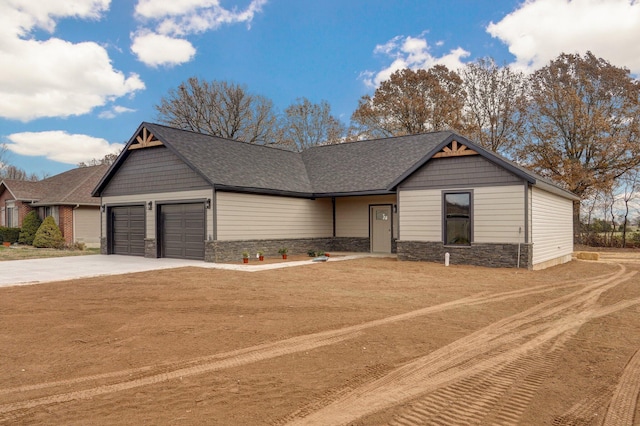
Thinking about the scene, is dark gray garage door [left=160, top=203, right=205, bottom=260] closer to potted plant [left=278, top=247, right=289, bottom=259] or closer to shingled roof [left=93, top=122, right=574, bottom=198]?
shingled roof [left=93, top=122, right=574, bottom=198]

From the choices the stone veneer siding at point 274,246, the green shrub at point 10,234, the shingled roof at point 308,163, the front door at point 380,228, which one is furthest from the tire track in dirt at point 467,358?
the green shrub at point 10,234

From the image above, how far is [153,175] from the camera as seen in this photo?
58.6 ft

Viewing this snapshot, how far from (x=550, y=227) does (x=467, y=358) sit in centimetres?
1316

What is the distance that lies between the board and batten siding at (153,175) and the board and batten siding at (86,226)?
7.56 m

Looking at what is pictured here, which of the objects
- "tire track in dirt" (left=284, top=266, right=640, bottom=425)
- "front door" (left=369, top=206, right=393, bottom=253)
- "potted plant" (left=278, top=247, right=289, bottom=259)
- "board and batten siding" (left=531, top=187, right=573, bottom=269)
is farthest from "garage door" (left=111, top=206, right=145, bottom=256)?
"tire track in dirt" (left=284, top=266, right=640, bottom=425)

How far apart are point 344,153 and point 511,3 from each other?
984 cm

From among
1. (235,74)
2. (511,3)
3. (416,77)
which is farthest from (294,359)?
(235,74)

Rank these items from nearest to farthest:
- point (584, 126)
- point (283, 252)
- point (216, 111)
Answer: point (283, 252) < point (584, 126) < point (216, 111)

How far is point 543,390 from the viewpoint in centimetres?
410

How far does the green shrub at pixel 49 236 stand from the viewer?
2378cm

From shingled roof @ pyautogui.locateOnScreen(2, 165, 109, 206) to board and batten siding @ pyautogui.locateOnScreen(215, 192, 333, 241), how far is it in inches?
537

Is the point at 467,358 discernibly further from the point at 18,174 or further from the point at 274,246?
the point at 18,174

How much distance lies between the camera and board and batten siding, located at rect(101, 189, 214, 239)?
51.8ft

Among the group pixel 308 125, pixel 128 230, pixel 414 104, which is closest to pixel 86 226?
pixel 128 230
